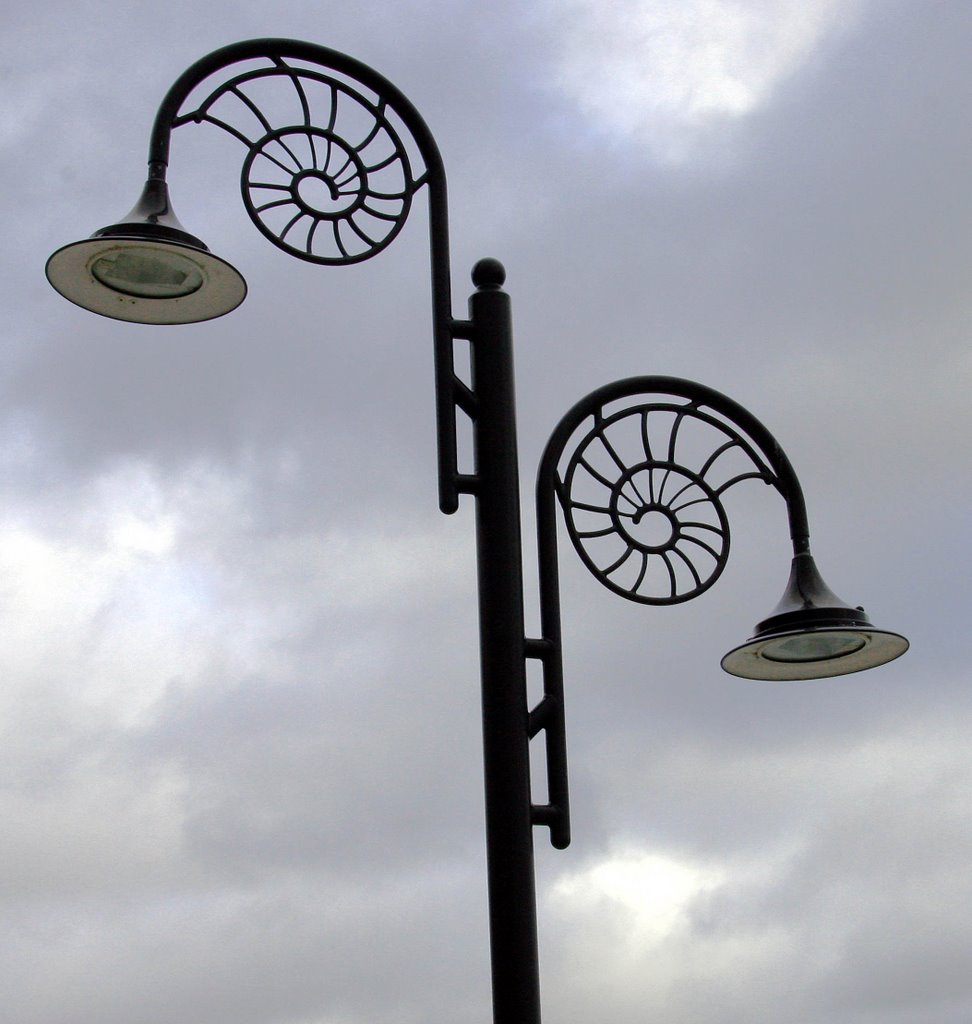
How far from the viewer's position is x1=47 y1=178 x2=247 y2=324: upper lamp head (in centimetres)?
527

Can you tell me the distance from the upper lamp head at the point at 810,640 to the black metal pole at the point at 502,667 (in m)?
1.53

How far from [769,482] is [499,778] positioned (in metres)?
1.95

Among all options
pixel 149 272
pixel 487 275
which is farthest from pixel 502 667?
pixel 149 272

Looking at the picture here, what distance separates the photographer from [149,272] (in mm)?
5457

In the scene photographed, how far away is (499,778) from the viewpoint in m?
4.85

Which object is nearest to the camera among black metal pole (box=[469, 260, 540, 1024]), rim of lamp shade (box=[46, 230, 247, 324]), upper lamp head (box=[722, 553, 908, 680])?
black metal pole (box=[469, 260, 540, 1024])

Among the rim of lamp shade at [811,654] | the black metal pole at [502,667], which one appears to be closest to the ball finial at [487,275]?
the black metal pole at [502,667]

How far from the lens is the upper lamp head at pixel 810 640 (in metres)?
6.14

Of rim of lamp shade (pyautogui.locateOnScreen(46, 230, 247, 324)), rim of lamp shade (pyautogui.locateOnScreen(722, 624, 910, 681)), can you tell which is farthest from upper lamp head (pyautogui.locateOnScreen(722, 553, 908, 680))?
rim of lamp shade (pyautogui.locateOnScreen(46, 230, 247, 324))

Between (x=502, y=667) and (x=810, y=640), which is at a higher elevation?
(x=810, y=640)

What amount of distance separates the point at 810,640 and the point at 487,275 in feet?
6.67

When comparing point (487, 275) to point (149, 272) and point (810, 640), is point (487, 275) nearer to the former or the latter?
point (149, 272)

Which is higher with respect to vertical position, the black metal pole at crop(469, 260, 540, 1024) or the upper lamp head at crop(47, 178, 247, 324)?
the upper lamp head at crop(47, 178, 247, 324)

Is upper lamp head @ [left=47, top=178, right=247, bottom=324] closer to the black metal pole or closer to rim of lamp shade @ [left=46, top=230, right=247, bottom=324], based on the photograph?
rim of lamp shade @ [left=46, top=230, right=247, bottom=324]
